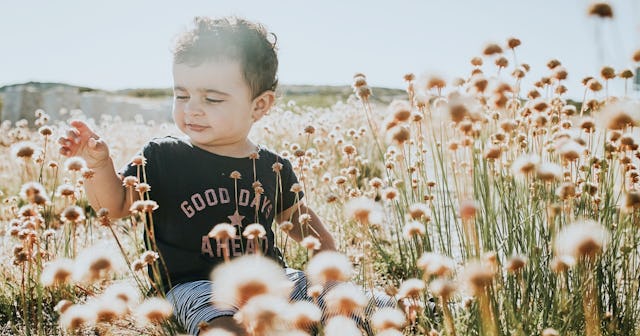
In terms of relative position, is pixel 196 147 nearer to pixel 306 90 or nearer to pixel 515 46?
pixel 515 46

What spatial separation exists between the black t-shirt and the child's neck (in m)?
0.03

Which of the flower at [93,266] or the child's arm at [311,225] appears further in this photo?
the child's arm at [311,225]

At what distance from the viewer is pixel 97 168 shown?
1965 mm

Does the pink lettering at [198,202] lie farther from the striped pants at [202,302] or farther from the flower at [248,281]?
the flower at [248,281]

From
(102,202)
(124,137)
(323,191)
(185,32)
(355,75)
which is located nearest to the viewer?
(355,75)

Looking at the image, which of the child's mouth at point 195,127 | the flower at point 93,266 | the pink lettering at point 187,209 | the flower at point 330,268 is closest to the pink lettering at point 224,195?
the pink lettering at point 187,209

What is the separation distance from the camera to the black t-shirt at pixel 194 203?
83.1 inches

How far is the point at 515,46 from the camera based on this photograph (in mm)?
1848

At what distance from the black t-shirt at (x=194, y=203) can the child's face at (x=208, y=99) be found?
0.11 m

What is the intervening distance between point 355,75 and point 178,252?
3.07 feet

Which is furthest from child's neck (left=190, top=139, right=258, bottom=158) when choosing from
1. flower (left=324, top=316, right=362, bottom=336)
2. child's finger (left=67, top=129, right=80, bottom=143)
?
flower (left=324, top=316, right=362, bottom=336)

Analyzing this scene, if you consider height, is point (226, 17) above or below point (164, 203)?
above

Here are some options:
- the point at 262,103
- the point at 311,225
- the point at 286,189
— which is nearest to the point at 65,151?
the point at 262,103

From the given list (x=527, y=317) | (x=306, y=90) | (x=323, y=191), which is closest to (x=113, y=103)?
(x=323, y=191)
